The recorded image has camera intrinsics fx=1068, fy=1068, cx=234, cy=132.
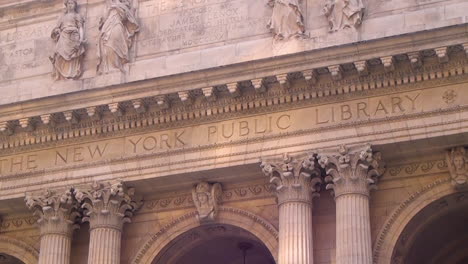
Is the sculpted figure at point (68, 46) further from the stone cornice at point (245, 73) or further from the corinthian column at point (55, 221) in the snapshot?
the corinthian column at point (55, 221)

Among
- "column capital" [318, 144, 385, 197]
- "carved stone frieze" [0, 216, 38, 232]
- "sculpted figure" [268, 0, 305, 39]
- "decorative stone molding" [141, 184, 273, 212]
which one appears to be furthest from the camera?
"carved stone frieze" [0, 216, 38, 232]

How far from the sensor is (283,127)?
24.2 m

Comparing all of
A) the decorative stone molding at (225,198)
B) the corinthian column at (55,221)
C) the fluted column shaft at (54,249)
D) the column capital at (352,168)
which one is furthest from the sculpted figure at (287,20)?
the fluted column shaft at (54,249)

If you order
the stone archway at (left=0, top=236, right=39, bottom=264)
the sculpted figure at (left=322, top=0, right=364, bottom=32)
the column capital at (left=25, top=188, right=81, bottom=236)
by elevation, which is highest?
the sculpted figure at (left=322, top=0, right=364, bottom=32)

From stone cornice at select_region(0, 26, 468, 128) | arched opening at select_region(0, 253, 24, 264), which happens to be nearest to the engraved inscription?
stone cornice at select_region(0, 26, 468, 128)

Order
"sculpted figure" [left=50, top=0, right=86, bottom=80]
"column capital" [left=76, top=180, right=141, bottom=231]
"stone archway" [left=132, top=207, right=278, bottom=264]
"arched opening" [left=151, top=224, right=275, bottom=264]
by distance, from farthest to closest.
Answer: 1. "sculpted figure" [left=50, top=0, right=86, bottom=80]
2. "arched opening" [left=151, top=224, right=275, bottom=264]
3. "column capital" [left=76, top=180, right=141, bottom=231]
4. "stone archway" [left=132, top=207, right=278, bottom=264]

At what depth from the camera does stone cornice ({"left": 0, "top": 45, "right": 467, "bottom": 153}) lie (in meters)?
23.2

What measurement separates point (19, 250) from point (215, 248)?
4991 millimetres

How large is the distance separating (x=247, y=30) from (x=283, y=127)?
3106 mm

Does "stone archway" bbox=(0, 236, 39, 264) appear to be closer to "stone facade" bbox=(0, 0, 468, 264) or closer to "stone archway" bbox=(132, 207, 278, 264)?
"stone facade" bbox=(0, 0, 468, 264)

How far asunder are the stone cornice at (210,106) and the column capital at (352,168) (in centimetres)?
133

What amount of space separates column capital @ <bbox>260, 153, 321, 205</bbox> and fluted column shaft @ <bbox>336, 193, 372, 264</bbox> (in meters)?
0.84

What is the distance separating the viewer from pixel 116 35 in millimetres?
26906

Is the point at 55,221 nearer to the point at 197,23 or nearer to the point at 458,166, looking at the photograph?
the point at 197,23
